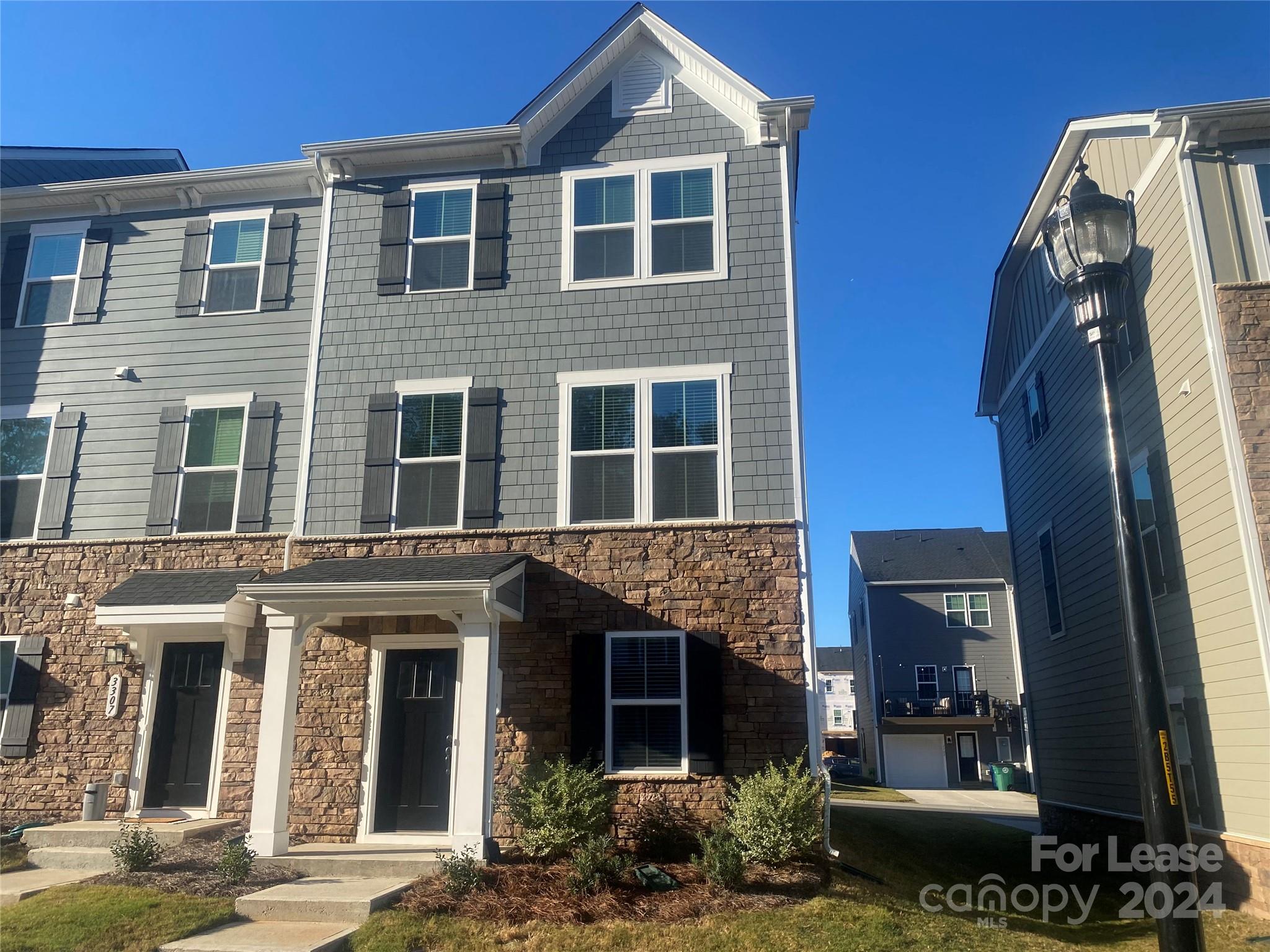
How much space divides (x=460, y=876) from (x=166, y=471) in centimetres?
673

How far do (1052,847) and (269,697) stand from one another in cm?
1144

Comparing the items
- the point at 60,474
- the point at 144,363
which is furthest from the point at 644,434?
the point at 60,474

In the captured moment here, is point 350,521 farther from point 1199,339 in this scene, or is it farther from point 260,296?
point 1199,339

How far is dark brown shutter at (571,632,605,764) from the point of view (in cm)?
956

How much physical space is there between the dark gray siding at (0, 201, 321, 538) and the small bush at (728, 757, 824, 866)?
6.38 metres

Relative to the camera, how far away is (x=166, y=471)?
38.0 feet

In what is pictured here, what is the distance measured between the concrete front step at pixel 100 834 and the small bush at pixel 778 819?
17.8 ft

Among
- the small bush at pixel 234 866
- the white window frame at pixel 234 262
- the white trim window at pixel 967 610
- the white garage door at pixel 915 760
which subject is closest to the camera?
the small bush at pixel 234 866

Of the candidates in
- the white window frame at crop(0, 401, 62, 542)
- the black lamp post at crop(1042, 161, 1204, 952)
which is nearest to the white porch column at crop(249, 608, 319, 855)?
the white window frame at crop(0, 401, 62, 542)

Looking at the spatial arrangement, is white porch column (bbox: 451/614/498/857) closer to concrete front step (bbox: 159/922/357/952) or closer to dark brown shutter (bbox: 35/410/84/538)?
concrete front step (bbox: 159/922/357/952)

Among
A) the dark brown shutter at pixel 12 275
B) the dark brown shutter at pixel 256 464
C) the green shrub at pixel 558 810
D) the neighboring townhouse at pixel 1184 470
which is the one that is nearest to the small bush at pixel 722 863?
the green shrub at pixel 558 810

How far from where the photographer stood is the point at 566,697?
9.81 metres

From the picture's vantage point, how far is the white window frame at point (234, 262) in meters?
12.1

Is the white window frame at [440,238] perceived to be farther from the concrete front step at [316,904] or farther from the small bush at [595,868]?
the concrete front step at [316,904]
